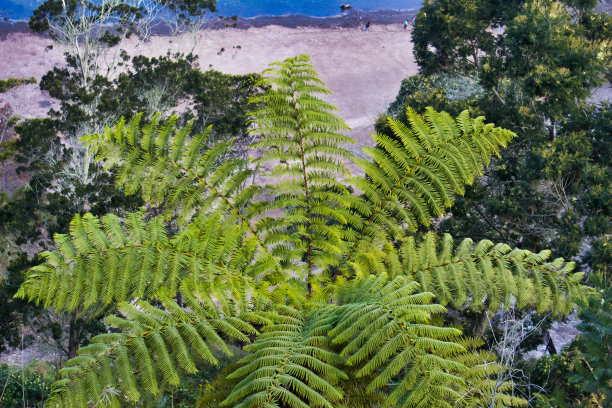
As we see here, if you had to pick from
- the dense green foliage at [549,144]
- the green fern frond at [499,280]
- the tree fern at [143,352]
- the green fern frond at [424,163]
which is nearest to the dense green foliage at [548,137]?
the dense green foliage at [549,144]

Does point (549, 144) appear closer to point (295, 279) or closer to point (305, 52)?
point (295, 279)

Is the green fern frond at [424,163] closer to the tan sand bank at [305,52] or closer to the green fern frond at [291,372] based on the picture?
the green fern frond at [291,372]

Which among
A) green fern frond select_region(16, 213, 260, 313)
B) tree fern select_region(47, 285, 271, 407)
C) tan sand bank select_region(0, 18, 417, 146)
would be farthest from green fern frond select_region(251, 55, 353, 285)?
tan sand bank select_region(0, 18, 417, 146)

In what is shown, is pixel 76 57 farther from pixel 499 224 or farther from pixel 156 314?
pixel 156 314

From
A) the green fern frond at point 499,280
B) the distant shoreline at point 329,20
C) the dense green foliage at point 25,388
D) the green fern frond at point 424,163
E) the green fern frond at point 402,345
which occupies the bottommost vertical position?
the dense green foliage at point 25,388

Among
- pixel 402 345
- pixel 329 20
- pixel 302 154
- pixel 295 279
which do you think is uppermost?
pixel 329 20

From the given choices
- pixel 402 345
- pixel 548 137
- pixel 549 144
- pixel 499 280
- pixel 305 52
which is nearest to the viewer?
pixel 402 345

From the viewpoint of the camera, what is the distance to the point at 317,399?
3.11 meters

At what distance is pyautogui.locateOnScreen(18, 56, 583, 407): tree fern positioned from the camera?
3369 mm

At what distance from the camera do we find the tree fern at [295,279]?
337 cm

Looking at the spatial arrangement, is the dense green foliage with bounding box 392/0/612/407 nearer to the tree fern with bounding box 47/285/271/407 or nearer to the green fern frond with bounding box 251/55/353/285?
the green fern frond with bounding box 251/55/353/285

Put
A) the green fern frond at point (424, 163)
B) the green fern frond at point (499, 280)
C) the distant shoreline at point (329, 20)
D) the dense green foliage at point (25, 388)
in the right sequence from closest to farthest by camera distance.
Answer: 1. the green fern frond at point (499, 280)
2. the green fern frond at point (424, 163)
3. the dense green foliage at point (25, 388)
4. the distant shoreline at point (329, 20)

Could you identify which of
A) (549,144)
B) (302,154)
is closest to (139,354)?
(302,154)

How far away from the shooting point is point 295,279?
17.7ft
